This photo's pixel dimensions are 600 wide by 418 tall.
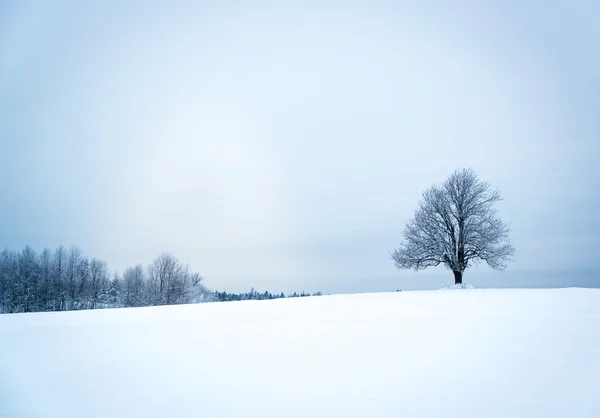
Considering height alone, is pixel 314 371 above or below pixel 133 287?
above

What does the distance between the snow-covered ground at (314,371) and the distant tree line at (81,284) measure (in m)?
50.5

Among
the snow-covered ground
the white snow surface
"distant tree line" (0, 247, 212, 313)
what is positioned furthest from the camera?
"distant tree line" (0, 247, 212, 313)

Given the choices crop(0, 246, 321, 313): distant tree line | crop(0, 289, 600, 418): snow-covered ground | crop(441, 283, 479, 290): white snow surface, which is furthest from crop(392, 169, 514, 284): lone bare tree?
Answer: crop(0, 246, 321, 313): distant tree line

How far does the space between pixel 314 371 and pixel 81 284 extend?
207ft

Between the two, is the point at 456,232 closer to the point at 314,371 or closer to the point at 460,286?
the point at 460,286

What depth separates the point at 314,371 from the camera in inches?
194

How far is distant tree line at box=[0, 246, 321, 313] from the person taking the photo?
48.4 m

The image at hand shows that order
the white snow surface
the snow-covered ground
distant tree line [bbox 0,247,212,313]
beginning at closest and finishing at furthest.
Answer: the snow-covered ground, the white snow surface, distant tree line [bbox 0,247,212,313]

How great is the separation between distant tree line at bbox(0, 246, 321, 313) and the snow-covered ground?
50.5 metres

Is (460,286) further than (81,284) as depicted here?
No

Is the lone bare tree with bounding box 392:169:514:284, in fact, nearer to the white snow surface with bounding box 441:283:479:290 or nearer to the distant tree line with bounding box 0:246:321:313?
the white snow surface with bounding box 441:283:479:290

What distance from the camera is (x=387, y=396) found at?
3955mm

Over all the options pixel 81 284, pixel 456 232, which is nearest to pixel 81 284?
pixel 81 284

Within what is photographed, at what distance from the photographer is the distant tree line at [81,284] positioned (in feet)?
159
